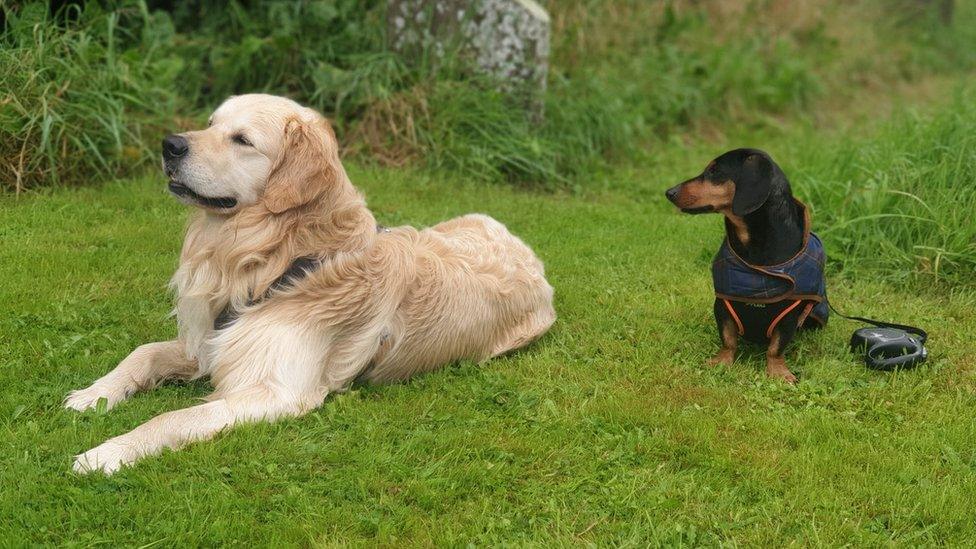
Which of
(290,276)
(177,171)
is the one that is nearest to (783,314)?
(290,276)

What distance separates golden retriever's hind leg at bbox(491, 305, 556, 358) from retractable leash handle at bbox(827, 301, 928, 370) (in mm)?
1636

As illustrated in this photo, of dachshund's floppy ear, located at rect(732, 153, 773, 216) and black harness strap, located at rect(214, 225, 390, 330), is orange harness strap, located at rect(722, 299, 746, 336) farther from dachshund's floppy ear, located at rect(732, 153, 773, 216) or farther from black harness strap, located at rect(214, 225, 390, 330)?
black harness strap, located at rect(214, 225, 390, 330)

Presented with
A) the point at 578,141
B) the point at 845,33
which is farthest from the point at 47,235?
the point at 845,33

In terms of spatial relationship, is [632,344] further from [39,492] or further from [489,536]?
[39,492]

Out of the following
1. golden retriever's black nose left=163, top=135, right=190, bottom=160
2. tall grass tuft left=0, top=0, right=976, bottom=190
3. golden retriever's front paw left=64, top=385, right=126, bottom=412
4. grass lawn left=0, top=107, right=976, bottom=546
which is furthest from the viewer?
tall grass tuft left=0, top=0, right=976, bottom=190

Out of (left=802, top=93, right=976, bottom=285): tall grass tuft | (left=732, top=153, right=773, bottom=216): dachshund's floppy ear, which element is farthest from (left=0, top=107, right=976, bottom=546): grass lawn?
(left=732, top=153, right=773, bottom=216): dachshund's floppy ear

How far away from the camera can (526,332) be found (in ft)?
17.4

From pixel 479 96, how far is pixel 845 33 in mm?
6997

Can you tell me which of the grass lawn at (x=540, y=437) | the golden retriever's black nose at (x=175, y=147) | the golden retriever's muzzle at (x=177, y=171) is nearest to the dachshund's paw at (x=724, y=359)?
the grass lawn at (x=540, y=437)

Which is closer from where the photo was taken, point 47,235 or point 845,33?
point 47,235

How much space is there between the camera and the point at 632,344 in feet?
17.9

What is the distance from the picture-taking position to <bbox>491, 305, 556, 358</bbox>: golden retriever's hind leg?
5.18 m

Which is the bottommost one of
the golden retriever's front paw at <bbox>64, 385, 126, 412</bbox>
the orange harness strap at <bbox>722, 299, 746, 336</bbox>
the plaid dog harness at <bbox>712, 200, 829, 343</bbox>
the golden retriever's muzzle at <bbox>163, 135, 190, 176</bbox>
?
the golden retriever's front paw at <bbox>64, 385, 126, 412</bbox>

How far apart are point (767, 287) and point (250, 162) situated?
2506 mm
